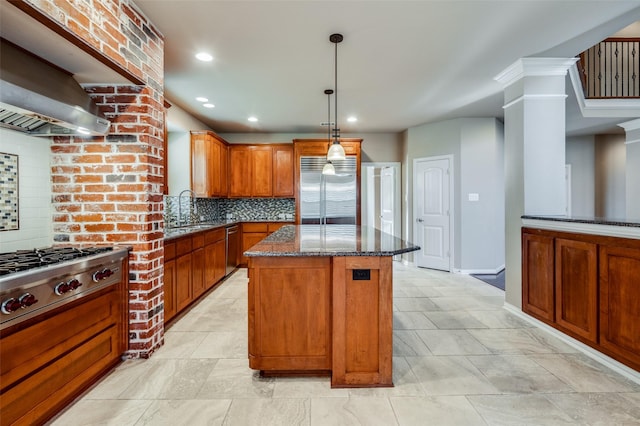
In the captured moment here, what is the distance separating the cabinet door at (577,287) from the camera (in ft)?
7.61

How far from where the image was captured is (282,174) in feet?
18.6

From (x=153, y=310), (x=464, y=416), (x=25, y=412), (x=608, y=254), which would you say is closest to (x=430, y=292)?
(x=608, y=254)

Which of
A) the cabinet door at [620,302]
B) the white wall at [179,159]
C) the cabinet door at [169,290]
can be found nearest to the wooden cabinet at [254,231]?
the white wall at [179,159]

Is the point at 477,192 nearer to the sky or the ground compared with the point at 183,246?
nearer to the sky

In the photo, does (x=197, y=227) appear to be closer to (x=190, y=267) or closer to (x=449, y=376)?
(x=190, y=267)

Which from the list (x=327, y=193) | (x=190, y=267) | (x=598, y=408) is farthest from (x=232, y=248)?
(x=598, y=408)

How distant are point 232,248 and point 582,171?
6782 millimetres

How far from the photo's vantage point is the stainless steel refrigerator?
5.31 meters

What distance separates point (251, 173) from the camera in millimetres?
5645

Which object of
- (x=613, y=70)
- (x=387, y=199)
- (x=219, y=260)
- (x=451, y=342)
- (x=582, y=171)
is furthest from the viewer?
(x=387, y=199)

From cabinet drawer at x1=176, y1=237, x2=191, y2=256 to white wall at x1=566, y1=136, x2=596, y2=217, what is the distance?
696 centimetres

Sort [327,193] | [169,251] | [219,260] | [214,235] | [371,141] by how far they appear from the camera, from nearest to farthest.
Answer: [169,251], [214,235], [219,260], [327,193], [371,141]

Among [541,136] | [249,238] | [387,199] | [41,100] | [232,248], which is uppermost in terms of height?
[541,136]

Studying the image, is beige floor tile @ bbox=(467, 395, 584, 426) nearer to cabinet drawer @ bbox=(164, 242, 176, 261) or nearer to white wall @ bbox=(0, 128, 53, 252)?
cabinet drawer @ bbox=(164, 242, 176, 261)
